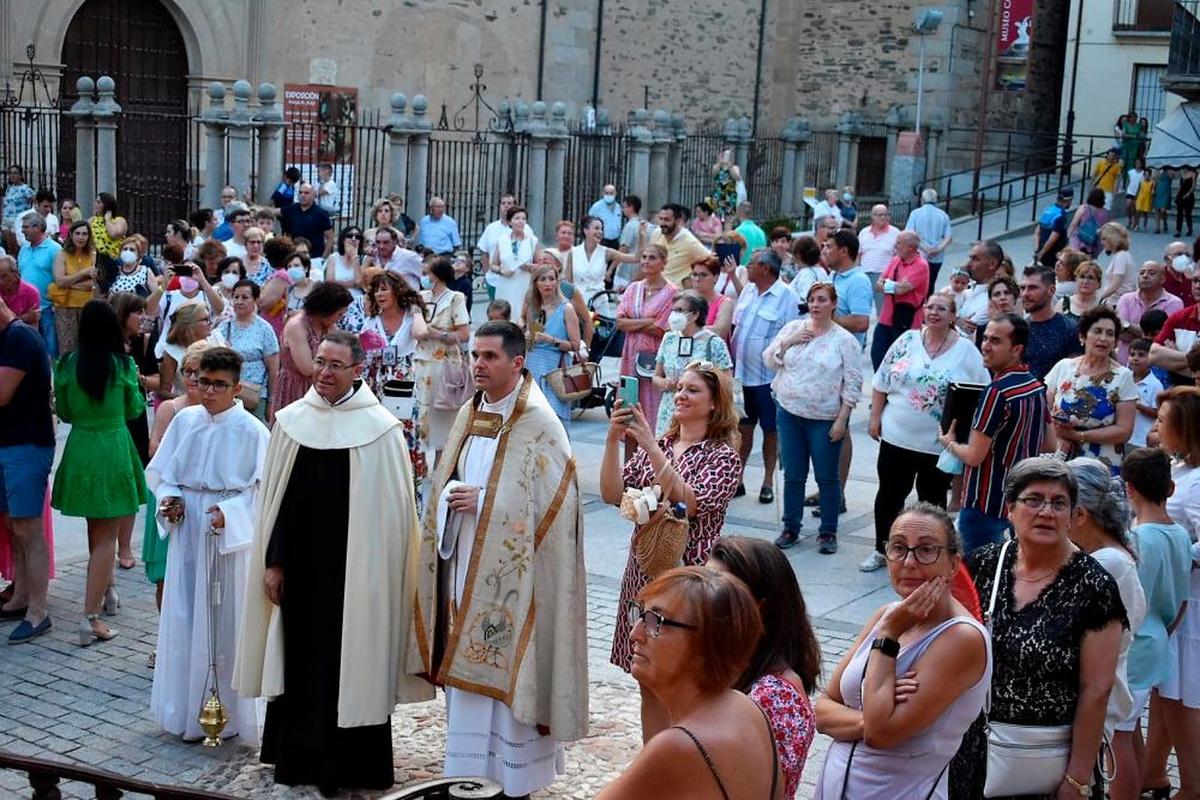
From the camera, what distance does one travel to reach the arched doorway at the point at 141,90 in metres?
21.6

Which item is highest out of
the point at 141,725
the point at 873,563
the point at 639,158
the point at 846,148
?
the point at 846,148

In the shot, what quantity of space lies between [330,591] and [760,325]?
5.11m

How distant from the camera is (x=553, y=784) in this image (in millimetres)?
6211

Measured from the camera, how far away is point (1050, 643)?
4.69 meters

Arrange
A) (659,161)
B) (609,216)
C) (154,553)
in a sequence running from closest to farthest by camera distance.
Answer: (154,553), (609,216), (659,161)

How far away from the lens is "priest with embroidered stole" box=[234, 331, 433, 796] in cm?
600

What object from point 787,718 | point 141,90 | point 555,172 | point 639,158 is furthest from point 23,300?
point 639,158

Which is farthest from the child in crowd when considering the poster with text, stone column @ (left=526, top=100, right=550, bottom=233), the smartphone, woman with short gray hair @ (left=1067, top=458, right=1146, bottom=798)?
the poster with text

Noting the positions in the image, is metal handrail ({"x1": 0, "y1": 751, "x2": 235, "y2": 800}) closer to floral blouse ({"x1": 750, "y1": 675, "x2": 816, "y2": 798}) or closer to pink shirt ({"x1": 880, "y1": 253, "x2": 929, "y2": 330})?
floral blouse ({"x1": 750, "y1": 675, "x2": 816, "y2": 798})

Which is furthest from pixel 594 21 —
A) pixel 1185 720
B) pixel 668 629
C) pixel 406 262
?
pixel 668 629

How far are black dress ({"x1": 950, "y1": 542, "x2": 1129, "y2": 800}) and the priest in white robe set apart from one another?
10.6ft

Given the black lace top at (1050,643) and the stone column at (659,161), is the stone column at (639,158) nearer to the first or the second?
the stone column at (659,161)

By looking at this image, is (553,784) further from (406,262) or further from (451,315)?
(406,262)

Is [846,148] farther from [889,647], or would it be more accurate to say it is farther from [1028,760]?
[889,647]
